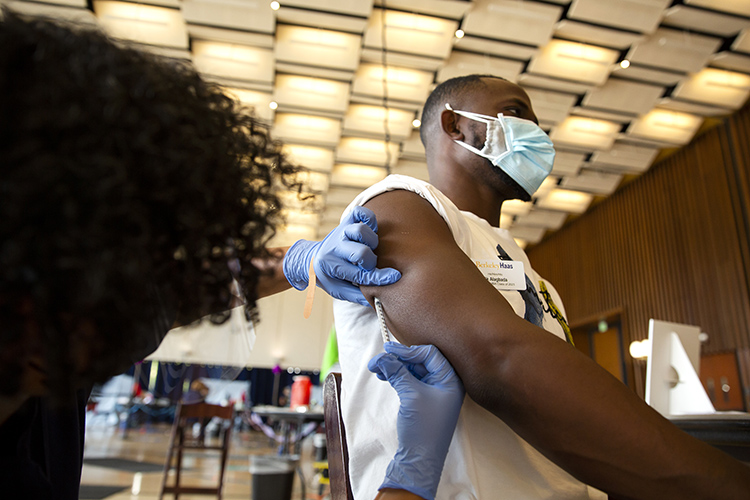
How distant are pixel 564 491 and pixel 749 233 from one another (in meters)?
6.25

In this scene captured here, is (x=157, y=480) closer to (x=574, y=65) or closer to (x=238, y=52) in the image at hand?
(x=238, y=52)

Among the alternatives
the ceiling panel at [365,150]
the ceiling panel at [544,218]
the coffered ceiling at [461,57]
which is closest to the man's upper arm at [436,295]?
the coffered ceiling at [461,57]

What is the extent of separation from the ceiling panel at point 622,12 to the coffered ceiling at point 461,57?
1 cm

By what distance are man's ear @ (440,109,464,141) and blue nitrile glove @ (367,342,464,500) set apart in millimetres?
777

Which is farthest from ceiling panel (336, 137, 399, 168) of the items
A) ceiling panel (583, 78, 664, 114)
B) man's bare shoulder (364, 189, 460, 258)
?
man's bare shoulder (364, 189, 460, 258)

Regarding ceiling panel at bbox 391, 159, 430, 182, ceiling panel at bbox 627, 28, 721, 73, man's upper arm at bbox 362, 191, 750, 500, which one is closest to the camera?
man's upper arm at bbox 362, 191, 750, 500

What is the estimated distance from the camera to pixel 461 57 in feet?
16.8

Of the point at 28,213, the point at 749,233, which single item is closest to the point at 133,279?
the point at 28,213

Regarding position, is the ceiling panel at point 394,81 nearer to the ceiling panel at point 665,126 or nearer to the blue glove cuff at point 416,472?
the ceiling panel at point 665,126

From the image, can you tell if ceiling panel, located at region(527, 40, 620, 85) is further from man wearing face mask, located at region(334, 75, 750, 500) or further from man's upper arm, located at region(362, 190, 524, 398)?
man's upper arm, located at region(362, 190, 524, 398)

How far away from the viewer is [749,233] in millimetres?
5617

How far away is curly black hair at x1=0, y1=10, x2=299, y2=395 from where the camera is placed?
0.41 metres

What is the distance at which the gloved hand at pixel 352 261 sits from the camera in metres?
0.75

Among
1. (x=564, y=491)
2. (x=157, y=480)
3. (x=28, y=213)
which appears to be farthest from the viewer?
(x=157, y=480)
